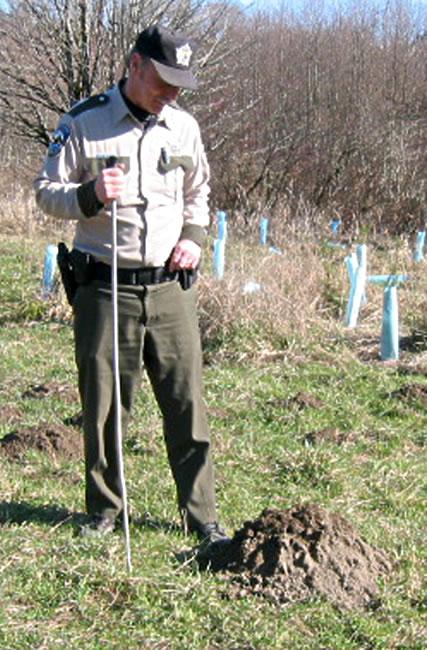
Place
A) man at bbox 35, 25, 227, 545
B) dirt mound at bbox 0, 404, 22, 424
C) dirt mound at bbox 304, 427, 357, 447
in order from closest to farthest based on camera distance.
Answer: man at bbox 35, 25, 227, 545 → dirt mound at bbox 304, 427, 357, 447 → dirt mound at bbox 0, 404, 22, 424

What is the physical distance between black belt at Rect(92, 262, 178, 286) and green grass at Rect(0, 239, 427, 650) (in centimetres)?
98

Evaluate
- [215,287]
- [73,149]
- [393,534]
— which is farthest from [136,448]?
[215,287]

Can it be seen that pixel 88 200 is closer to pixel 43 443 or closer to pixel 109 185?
pixel 109 185

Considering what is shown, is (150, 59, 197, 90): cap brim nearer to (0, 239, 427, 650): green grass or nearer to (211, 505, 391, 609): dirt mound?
(211, 505, 391, 609): dirt mound

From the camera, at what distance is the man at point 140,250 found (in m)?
4.23

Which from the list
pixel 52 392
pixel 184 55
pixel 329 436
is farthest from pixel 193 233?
pixel 52 392

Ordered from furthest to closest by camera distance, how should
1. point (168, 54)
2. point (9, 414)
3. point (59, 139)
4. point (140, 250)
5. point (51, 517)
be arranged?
point (9, 414), point (51, 517), point (140, 250), point (59, 139), point (168, 54)

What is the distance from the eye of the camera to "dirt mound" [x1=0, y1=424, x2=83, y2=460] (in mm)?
5820

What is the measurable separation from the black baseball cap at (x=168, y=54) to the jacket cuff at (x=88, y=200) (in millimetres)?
466

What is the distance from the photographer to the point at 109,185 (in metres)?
4.04

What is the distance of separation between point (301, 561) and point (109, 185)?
145cm

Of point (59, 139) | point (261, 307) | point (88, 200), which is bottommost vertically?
point (261, 307)

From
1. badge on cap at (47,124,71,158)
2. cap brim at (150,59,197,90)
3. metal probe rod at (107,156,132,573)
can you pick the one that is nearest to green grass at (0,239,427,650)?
metal probe rod at (107,156,132,573)

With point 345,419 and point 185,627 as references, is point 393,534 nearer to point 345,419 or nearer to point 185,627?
point 185,627
